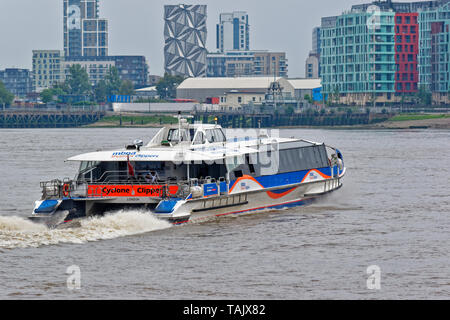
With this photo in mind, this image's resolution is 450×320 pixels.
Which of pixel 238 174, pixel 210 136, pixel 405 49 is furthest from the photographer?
pixel 405 49

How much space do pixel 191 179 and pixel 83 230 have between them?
4.12 m

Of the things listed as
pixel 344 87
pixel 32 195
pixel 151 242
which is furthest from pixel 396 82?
pixel 151 242

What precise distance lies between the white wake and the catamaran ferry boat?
13.9 inches

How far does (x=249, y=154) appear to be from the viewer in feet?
109

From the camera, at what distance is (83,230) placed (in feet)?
89.4

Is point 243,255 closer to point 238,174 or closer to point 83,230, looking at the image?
point 83,230

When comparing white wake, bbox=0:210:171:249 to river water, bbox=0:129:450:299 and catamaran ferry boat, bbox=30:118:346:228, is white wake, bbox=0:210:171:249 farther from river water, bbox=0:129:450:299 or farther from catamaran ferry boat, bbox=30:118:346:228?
catamaran ferry boat, bbox=30:118:346:228

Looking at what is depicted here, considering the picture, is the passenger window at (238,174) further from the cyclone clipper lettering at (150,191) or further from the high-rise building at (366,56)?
the high-rise building at (366,56)

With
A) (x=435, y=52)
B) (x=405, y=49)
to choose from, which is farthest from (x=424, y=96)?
(x=405, y=49)

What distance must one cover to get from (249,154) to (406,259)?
9858 mm

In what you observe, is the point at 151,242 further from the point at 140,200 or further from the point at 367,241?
the point at 367,241

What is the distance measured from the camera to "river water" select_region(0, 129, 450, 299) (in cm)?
2131

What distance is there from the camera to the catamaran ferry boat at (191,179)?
93.3 ft

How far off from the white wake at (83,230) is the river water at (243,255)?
1.3 inches
